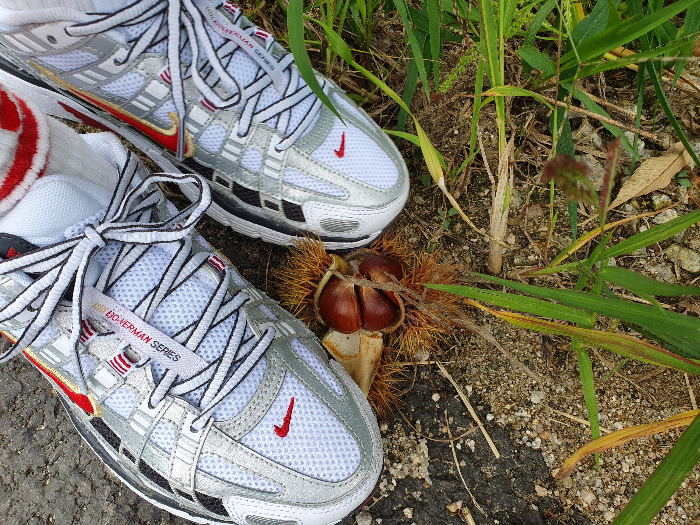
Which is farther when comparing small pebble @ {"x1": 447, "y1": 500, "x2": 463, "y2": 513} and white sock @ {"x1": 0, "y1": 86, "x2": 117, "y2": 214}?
small pebble @ {"x1": 447, "y1": 500, "x2": 463, "y2": 513}

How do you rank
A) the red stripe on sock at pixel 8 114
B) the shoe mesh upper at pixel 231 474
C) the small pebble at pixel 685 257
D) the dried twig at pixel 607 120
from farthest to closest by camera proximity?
the small pebble at pixel 685 257 < the dried twig at pixel 607 120 < the shoe mesh upper at pixel 231 474 < the red stripe on sock at pixel 8 114

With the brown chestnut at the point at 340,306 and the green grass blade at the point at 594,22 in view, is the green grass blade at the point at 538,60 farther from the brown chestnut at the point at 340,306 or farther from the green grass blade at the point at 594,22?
the brown chestnut at the point at 340,306

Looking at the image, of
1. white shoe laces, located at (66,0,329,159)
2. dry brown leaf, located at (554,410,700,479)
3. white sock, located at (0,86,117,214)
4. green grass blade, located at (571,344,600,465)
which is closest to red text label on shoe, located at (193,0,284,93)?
white shoe laces, located at (66,0,329,159)

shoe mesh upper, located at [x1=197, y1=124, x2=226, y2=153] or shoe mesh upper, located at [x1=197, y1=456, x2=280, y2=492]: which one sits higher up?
→ shoe mesh upper, located at [x1=197, y1=124, x2=226, y2=153]

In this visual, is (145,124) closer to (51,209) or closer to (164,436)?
(51,209)

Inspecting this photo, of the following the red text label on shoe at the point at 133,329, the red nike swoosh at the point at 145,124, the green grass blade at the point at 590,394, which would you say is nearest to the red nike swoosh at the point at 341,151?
the red nike swoosh at the point at 145,124

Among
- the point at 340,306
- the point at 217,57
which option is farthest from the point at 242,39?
the point at 340,306

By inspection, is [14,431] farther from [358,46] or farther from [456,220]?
[358,46]

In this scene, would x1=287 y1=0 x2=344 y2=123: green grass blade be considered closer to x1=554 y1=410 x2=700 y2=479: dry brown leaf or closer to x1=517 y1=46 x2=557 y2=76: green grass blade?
x1=517 y1=46 x2=557 y2=76: green grass blade
